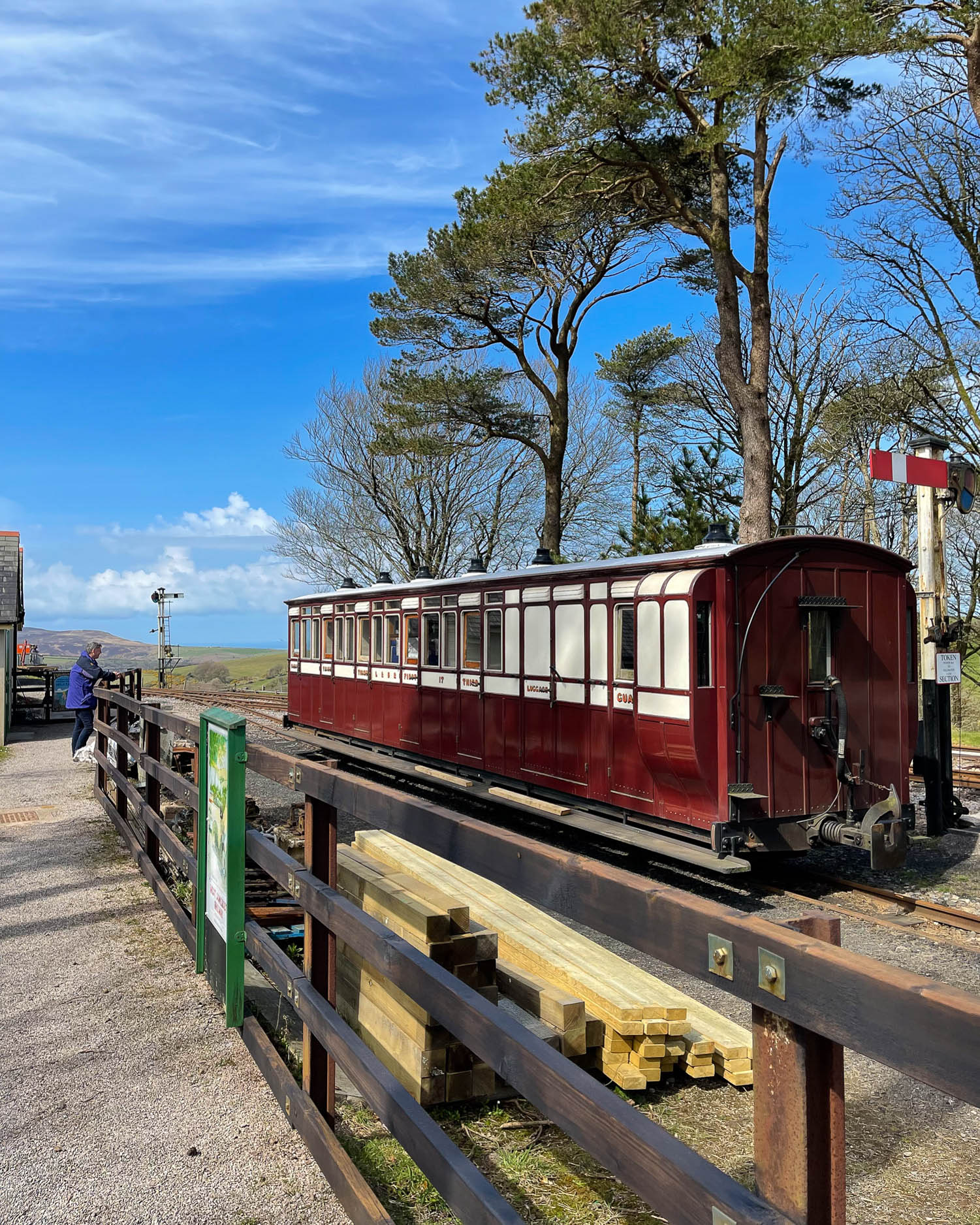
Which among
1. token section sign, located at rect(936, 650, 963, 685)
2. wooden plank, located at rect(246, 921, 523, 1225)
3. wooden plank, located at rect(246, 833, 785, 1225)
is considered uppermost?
token section sign, located at rect(936, 650, 963, 685)

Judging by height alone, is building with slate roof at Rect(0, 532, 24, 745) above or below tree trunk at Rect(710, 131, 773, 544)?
below

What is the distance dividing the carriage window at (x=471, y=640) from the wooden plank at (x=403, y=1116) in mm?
8814

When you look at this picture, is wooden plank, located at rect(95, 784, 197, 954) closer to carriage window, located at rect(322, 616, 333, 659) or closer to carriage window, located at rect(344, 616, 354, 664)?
carriage window, located at rect(344, 616, 354, 664)

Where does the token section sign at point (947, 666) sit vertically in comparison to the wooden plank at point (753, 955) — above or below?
above

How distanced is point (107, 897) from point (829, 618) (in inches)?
260

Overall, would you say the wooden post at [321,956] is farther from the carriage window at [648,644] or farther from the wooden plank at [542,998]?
the carriage window at [648,644]

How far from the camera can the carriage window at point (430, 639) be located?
538 inches

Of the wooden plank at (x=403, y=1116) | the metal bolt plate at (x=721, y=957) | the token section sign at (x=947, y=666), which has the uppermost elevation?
the token section sign at (x=947, y=666)

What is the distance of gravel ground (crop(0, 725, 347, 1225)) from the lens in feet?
10.5

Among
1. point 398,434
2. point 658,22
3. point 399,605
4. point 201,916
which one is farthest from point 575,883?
point 398,434

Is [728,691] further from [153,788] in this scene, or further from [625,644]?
[153,788]

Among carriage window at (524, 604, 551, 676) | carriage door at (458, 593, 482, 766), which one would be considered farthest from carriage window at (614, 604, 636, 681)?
carriage door at (458, 593, 482, 766)

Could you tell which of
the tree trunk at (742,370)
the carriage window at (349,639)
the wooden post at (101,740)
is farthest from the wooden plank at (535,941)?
the tree trunk at (742,370)

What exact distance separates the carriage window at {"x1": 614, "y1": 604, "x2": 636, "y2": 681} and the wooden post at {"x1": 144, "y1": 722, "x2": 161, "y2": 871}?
4.41 meters
